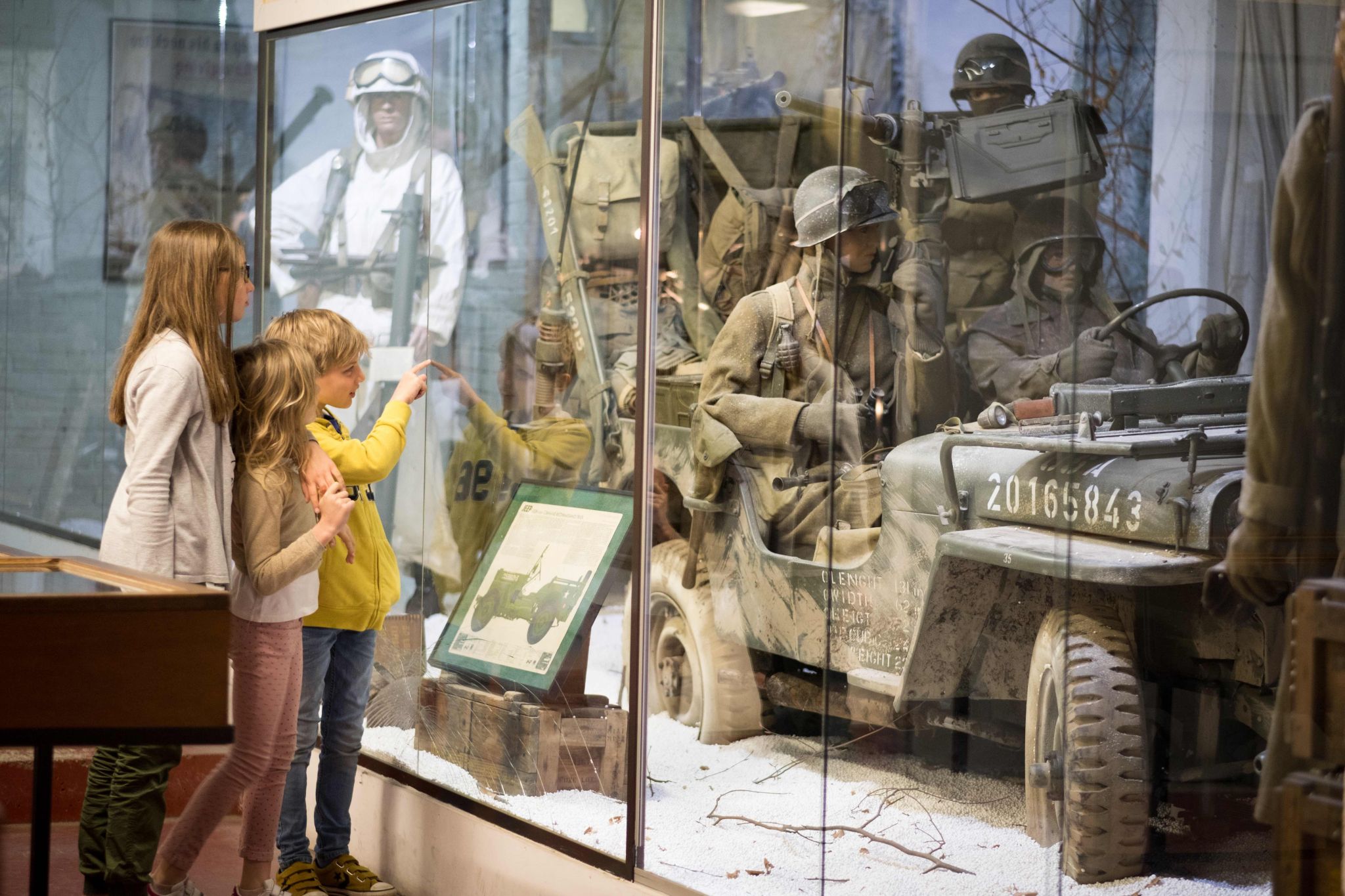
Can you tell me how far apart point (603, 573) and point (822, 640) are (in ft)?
1.83

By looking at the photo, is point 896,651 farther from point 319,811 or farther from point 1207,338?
point 319,811

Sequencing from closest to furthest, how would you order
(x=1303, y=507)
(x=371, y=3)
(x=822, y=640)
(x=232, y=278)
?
(x=1303, y=507) → (x=232, y=278) → (x=822, y=640) → (x=371, y=3)

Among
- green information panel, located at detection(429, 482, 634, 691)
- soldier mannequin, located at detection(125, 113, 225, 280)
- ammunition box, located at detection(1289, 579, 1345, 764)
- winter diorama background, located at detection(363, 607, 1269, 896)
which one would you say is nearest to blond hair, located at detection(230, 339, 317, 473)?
green information panel, located at detection(429, 482, 634, 691)

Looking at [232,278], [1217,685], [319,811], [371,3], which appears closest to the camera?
[1217,685]

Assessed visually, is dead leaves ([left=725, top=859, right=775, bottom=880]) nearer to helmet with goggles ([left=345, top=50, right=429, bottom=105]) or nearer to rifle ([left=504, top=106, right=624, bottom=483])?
rifle ([left=504, top=106, right=624, bottom=483])

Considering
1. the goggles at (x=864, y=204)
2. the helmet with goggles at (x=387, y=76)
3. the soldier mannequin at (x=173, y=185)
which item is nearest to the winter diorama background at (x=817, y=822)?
the goggles at (x=864, y=204)

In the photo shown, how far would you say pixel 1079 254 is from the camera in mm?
2744

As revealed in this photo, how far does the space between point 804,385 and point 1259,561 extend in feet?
4.34

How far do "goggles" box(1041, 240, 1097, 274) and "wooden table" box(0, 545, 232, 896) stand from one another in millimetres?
1680

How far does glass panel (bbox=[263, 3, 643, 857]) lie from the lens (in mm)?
3551

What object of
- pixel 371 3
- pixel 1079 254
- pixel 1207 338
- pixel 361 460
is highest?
pixel 371 3

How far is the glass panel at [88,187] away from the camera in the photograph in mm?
4922

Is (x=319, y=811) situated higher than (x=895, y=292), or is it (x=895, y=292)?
(x=895, y=292)

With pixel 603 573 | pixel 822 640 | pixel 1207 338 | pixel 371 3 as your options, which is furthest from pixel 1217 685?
pixel 371 3
